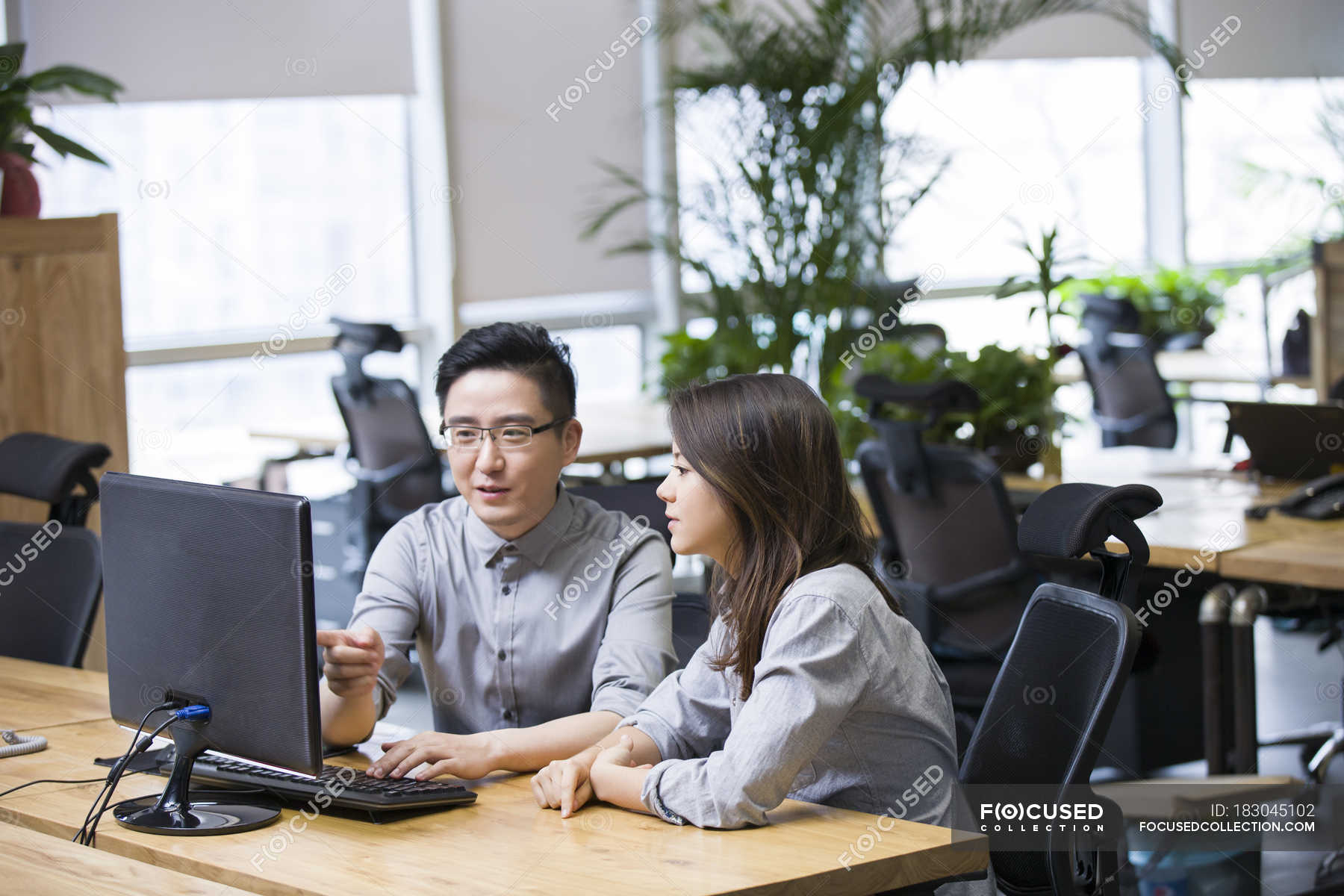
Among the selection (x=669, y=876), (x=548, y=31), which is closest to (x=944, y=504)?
(x=669, y=876)

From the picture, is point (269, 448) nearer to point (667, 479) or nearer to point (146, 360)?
point (146, 360)

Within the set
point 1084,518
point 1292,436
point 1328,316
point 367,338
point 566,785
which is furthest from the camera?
point 1328,316

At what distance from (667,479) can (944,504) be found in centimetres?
173

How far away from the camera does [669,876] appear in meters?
1.48

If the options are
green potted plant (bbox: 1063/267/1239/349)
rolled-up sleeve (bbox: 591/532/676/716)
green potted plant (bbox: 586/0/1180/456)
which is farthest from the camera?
green potted plant (bbox: 1063/267/1239/349)

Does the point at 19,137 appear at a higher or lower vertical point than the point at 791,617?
higher

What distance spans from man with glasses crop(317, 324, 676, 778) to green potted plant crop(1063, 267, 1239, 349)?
549 centimetres

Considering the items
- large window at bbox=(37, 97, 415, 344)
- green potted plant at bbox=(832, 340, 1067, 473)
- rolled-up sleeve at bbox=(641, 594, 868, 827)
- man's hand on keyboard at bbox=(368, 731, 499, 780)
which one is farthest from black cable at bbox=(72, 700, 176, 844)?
large window at bbox=(37, 97, 415, 344)

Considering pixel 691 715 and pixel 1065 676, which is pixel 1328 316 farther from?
pixel 691 715

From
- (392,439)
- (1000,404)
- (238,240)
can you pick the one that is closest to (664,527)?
(1000,404)

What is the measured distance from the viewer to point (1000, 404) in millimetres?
4020

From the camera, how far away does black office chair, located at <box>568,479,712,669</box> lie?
243cm

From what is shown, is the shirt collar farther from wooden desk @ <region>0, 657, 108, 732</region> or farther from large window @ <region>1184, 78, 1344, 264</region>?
large window @ <region>1184, 78, 1344, 264</region>

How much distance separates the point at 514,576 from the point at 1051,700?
89cm
